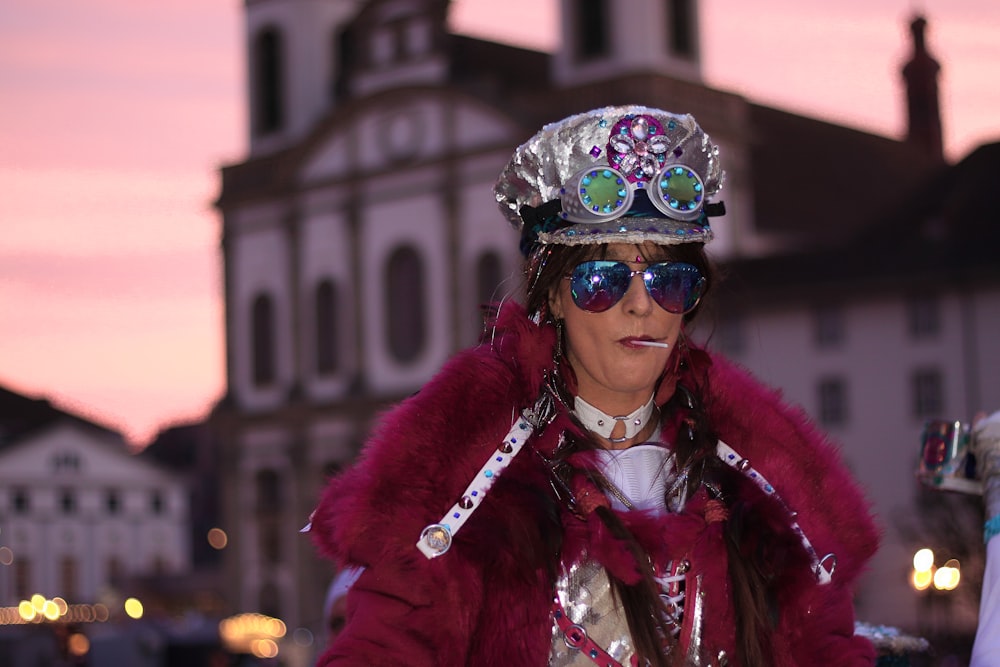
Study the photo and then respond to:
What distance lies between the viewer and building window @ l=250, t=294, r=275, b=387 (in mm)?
52906

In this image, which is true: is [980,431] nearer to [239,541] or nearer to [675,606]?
[675,606]

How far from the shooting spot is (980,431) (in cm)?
348

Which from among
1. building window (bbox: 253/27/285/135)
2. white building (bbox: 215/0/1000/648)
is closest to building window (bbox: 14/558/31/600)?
white building (bbox: 215/0/1000/648)

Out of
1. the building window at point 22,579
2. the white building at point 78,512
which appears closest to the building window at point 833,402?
the white building at point 78,512

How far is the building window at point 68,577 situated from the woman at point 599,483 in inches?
2615

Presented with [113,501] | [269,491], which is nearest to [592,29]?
[269,491]

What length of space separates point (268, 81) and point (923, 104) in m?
21.6

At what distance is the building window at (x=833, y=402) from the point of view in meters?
41.3

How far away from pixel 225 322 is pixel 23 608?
42.4 feet

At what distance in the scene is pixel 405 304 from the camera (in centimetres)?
4950

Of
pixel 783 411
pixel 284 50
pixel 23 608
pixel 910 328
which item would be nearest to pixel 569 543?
pixel 783 411

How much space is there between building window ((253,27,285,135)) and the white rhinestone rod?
50019 millimetres

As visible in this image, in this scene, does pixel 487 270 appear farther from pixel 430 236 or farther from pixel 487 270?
pixel 430 236

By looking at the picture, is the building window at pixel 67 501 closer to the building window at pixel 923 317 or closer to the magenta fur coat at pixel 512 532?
the building window at pixel 923 317
